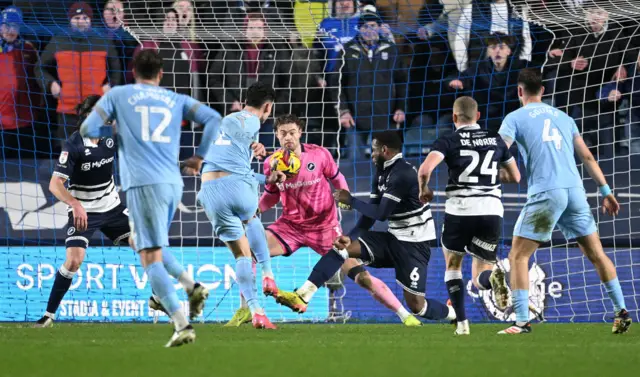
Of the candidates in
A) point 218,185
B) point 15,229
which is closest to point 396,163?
point 218,185

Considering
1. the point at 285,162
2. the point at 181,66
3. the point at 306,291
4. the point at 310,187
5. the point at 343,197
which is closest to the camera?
the point at 306,291

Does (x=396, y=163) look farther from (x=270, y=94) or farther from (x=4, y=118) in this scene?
(x=4, y=118)

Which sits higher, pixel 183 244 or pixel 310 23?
pixel 310 23

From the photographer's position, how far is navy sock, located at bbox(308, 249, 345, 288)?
987 centimetres

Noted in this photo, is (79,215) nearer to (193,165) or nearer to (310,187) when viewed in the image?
(310,187)

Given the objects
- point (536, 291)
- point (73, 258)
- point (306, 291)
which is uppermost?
point (306, 291)

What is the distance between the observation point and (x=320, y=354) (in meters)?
6.68

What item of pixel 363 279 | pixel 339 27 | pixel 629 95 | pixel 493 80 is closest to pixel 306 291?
pixel 363 279

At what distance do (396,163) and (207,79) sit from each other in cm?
447

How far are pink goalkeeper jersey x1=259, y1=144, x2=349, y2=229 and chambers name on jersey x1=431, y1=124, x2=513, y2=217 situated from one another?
6.67 feet

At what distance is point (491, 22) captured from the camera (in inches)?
528

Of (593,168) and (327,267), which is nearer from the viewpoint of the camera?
(593,168)

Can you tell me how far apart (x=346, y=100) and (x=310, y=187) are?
3.75 meters

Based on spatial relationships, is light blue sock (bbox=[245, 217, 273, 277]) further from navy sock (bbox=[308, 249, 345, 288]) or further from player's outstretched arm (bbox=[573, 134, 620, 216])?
player's outstretched arm (bbox=[573, 134, 620, 216])
